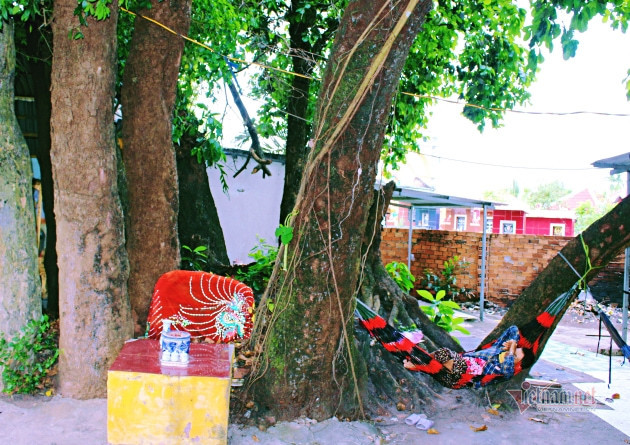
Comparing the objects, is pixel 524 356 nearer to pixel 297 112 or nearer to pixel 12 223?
pixel 12 223

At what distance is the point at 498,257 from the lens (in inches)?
456

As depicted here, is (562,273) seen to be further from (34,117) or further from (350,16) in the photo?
(34,117)

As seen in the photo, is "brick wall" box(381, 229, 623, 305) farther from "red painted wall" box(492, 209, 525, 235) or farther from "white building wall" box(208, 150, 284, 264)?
"red painted wall" box(492, 209, 525, 235)

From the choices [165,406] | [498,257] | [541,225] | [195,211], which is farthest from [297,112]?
[541,225]

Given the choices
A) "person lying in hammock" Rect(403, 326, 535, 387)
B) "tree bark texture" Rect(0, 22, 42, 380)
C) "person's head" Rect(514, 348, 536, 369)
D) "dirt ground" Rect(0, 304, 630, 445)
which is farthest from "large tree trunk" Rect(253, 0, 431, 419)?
"tree bark texture" Rect(0, 22, 42, 380)

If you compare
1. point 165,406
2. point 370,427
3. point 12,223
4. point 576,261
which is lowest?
point 370,427

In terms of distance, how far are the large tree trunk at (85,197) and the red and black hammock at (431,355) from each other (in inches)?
74.1

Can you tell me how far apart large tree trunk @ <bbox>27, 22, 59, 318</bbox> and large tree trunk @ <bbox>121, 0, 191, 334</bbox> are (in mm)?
1067

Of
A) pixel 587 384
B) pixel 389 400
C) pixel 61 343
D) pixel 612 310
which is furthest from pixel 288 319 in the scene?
pixel 612 310

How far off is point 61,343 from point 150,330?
0.60 metres

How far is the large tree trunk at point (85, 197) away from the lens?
360 centimetres

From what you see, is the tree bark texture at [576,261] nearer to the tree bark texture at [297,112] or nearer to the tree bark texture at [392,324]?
the tree bark texture at [392,324]

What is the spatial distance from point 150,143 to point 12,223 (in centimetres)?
108

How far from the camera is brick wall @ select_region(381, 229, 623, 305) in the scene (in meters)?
11.3
